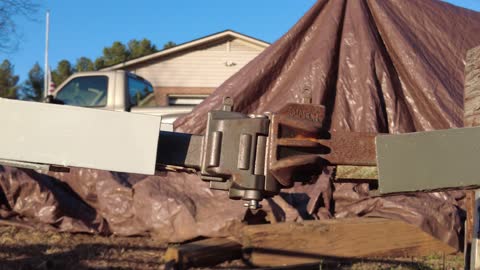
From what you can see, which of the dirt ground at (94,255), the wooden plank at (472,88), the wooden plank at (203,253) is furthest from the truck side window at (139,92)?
the wooden plank at (472,88)

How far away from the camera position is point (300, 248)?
4.75 meters

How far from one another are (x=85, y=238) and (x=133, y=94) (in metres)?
4.10

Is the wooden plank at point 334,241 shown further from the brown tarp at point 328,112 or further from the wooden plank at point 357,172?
the wooden plank at point 357,172

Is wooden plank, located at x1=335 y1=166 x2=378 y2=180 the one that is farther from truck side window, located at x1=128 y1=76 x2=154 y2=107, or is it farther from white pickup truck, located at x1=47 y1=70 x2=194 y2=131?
truck side window, located at x1=128 y1=76 x2=154 y2=107

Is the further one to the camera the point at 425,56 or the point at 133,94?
the point at 133,94

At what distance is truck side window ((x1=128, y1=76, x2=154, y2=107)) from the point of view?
9.16 metres

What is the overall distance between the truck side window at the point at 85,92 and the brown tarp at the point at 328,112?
117 inches

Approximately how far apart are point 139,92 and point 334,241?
5547 mm

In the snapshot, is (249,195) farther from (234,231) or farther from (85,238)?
(85,238)

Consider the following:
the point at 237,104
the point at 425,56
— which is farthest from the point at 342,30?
the point at 237,104

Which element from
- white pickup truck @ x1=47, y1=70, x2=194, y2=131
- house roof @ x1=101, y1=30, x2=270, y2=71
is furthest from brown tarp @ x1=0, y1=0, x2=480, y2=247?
house roof @ x1=101, y1=30, x2=270, y2=71

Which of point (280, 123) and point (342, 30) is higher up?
point (342, 30)

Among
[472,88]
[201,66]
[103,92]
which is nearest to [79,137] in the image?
[472,88]

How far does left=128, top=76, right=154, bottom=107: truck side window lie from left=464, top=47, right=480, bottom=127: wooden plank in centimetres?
754
